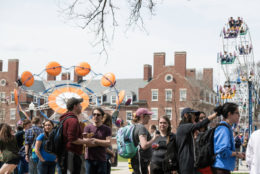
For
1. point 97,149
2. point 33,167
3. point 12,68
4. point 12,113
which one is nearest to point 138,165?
point 97,149

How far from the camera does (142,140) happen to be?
25.4 feet

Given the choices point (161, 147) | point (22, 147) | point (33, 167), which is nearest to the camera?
point (161, 147)

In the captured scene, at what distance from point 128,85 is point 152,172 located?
6754 cm

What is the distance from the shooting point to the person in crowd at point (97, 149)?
7809mm

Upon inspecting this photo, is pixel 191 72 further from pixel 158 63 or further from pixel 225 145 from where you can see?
pixel 225 145

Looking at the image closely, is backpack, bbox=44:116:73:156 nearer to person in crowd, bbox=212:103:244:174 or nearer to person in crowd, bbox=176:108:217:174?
person in crowd, bbox=176:108:217:174

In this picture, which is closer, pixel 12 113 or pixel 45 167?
pixel 45 167

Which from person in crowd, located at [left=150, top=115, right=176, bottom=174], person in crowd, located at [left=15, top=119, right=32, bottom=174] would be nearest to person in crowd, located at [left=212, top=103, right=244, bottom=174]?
person in crowd, located at [left=150, top=115, right=176, bottom=174]

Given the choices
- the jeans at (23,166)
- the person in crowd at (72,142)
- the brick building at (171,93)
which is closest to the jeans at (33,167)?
the jeans at (23,166)

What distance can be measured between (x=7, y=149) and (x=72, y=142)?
4.34m

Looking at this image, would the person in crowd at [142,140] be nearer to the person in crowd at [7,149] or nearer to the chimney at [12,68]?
the person in crowd at [7,149]

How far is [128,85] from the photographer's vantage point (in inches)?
2955

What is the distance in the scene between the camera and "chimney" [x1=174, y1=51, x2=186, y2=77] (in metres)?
65.2

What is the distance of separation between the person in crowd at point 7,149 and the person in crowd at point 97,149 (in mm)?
3107
